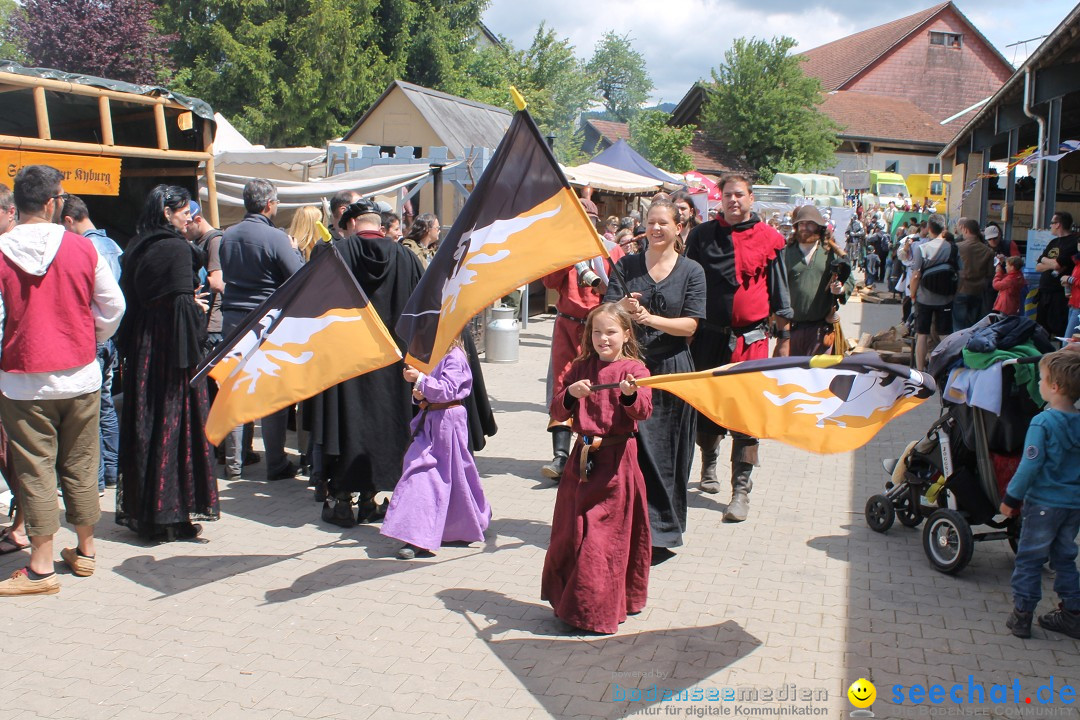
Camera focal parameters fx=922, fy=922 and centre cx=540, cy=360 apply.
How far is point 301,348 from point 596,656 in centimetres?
195

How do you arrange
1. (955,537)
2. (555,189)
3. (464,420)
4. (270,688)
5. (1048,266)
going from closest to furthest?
(270,688) < (555,189) < (955,537) < (464,420) < (1048,266)

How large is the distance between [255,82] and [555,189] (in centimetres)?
2637

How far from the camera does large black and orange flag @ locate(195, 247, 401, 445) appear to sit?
4.27m

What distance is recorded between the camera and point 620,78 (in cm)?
10669

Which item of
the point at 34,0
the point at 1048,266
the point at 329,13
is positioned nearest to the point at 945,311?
the point at 1048,266

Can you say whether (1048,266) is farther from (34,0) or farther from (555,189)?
(34,0)

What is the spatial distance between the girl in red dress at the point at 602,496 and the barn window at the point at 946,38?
190ft

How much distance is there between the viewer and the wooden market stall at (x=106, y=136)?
6.74m

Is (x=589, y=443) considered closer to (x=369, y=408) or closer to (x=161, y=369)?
(x=369, y=408)

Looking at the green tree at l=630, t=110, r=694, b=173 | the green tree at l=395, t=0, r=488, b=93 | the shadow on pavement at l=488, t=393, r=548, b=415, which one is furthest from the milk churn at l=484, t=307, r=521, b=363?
the green tree at l=630, t=110, r=694, b=173

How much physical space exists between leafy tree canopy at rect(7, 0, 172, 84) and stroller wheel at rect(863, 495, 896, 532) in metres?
27.8

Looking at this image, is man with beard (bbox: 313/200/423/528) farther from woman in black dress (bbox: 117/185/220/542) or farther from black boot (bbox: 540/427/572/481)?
black boot (bbox: 540/427/572/481)

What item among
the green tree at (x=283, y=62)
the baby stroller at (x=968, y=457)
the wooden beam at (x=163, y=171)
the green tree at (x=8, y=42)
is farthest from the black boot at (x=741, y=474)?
the green tree at (x=8, y=42)

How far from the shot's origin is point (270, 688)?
370cm
